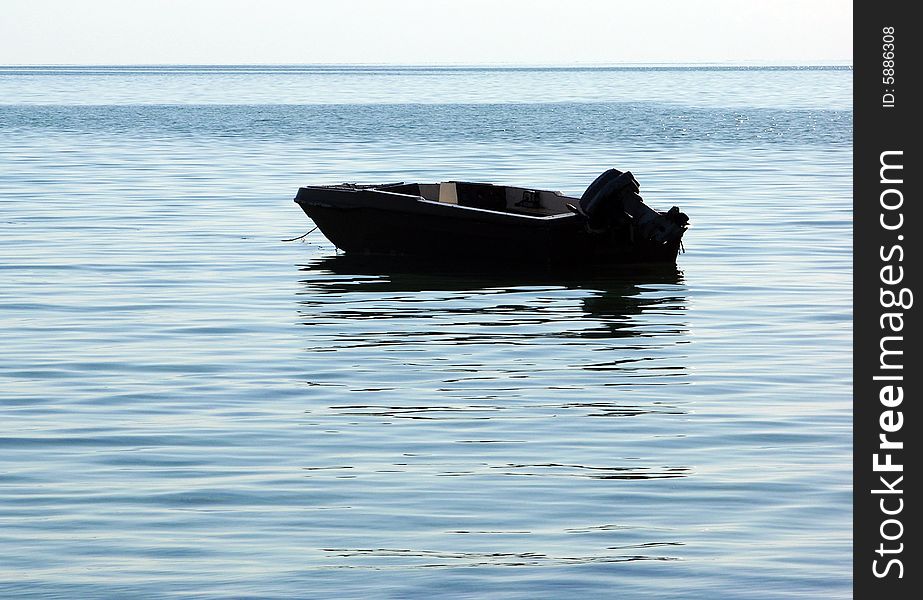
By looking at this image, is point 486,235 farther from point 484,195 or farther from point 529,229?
point 484,195

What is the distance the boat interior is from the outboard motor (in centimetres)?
216

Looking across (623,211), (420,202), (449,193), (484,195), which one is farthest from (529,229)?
(449,193)

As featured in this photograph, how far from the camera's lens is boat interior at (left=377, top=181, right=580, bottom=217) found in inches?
886

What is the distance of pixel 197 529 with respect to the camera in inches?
336

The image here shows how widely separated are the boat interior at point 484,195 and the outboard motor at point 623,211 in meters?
2.16

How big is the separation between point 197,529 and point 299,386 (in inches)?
165

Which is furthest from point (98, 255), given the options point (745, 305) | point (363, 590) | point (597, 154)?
point (597, 154)

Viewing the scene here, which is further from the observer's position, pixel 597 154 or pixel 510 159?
pixel 597 154

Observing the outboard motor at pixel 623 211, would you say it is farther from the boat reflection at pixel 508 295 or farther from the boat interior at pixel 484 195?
the boat interior at pixel 484 195

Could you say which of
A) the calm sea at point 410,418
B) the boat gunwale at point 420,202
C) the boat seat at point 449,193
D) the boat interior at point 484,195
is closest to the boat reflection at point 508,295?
the calm sea at point 410,418
